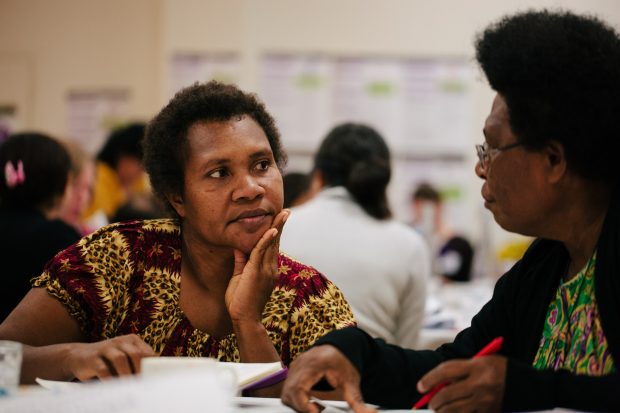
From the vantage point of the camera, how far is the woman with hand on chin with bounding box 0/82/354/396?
1.73m

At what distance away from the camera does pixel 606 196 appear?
1435 millimetres

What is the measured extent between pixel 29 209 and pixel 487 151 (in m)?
1.83

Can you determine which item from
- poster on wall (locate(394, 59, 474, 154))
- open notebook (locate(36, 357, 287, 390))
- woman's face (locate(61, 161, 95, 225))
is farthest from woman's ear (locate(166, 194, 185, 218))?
poster on wall (locate(394, 59, 474, 154))

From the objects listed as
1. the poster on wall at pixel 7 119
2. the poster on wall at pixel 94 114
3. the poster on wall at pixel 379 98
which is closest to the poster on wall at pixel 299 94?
the poster on wall at pixel 379 98

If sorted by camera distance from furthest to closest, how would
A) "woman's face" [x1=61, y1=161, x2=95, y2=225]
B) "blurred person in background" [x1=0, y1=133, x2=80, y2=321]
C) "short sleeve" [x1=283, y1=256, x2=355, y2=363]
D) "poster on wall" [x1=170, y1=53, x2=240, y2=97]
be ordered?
"poster on wall" [x1=170, y1=53, x2=240, y2=97] < "woman's face" [x1=61, y1=161, x2=95, y2=225] < "blurred person in background" [x1=0, y1=133, x2=80, y2=321] < "short sleeve" [x1=283, y1=256, x2=355, y2=363]

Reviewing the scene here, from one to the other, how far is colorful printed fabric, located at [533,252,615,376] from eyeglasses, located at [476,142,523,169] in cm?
25

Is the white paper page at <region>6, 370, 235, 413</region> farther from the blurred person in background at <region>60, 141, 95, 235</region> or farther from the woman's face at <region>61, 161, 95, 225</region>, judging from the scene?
the woman's face at <region>61, 161, 95, 225</region>

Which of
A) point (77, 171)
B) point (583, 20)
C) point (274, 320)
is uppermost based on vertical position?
point (583, 20)

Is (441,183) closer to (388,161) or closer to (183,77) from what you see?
(183,77)

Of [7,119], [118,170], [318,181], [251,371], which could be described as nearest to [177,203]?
[251,371]

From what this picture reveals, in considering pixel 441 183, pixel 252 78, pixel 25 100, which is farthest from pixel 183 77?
pixel 441 183

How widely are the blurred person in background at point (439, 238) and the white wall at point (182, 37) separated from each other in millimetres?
A: 282

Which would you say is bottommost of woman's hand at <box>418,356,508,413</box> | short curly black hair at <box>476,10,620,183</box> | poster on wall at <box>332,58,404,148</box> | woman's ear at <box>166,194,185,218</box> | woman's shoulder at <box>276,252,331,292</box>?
woman's hand at <box>418,356,508,413</box>

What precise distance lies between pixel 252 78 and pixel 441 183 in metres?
1.80
